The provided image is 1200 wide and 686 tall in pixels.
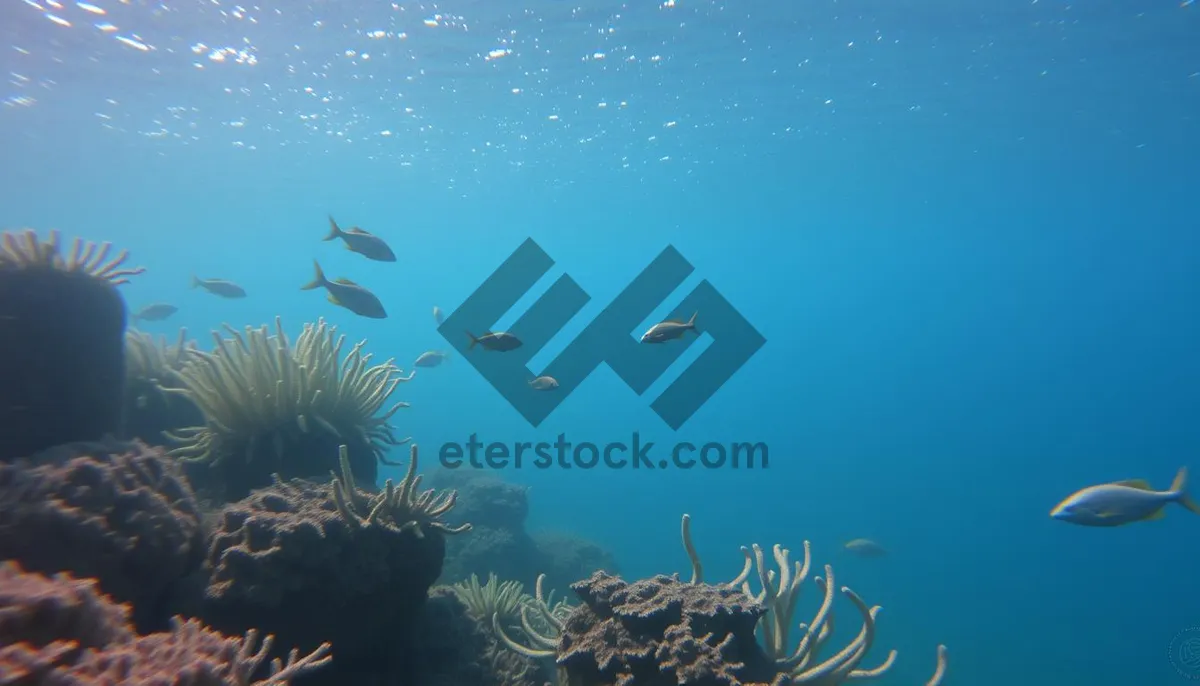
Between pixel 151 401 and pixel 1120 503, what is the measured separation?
925 cm

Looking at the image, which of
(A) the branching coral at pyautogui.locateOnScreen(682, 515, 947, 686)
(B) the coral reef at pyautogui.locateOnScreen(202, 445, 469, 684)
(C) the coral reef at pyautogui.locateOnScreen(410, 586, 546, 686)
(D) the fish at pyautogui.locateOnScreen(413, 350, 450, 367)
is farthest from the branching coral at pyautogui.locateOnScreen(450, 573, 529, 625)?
(D) the fish at pyautogui.locateOnScreen(413, 350, 450, 367)

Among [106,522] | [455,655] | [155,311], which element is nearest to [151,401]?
[106,522]

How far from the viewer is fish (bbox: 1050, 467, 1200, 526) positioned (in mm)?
4984

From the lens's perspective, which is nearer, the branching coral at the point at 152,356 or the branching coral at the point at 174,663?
the branching coral at the point at 174,663

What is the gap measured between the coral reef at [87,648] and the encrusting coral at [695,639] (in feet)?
4.84

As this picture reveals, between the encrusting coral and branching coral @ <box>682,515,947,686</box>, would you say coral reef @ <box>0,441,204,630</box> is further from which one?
branching coral @ <box>682,515,947,686</box>

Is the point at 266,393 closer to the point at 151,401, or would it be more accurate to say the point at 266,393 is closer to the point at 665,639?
the point at 151,401

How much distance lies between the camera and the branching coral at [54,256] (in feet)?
13.1

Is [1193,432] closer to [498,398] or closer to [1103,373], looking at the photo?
[1103,373]

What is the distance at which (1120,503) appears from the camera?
504cm

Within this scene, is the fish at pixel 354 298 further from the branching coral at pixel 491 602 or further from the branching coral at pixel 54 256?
the branching coral at pixel 491 602

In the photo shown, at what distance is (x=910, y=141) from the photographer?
2439 cm

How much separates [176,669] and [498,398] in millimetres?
74150

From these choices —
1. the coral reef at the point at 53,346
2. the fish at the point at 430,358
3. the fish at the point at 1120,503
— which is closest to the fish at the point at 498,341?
the coral reef at the point at 53,346
